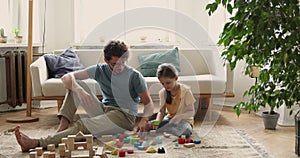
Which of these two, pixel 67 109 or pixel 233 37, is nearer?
pixel 233 37

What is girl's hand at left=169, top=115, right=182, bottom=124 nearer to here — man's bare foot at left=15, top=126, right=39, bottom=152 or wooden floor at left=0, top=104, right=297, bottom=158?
wooden floor at left=0, top=104, right=297, bottom=158

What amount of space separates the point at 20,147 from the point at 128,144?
0.81 metres

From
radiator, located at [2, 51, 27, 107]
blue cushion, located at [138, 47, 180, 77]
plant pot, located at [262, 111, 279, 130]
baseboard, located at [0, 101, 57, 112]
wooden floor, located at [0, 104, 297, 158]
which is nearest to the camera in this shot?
wooden floor, located at [0, 104, 297, 158]

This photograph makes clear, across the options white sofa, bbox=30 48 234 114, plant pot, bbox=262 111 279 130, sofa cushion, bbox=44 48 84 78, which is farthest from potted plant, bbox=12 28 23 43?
plant pot, bbox=262 111 279 130

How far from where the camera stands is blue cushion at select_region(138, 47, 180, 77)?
4855 millimetres

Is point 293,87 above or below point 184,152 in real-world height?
above

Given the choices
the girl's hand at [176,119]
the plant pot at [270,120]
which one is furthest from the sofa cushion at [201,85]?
the girl's hand at [176,119]

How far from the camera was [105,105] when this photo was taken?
3705 millimetres

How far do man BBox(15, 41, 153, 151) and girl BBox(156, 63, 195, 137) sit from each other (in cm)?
20

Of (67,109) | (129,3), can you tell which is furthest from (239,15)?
(129,3)

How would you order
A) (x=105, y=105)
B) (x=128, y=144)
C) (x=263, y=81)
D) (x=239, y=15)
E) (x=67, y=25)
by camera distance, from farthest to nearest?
1. (x=67, y=25)
2. (x=105, y=105)
3. (x=128, y=144)
4. (x=263, y=81)
5. (x=239, y=15)

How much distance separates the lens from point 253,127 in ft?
13.7

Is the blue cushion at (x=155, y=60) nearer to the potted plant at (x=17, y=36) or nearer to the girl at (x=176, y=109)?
the girl at (x=176, y=109)

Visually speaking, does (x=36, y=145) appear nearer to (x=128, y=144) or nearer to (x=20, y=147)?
(x=20, y=147)
